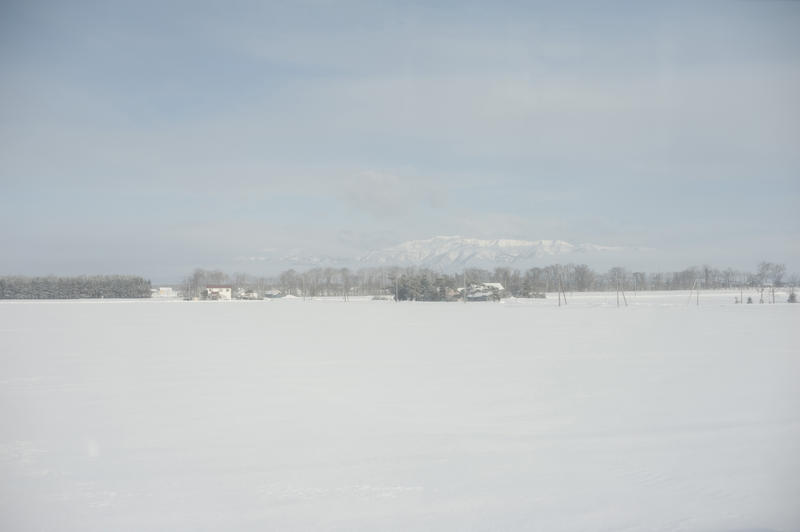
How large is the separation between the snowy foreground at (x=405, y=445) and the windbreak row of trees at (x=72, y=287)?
92675mm

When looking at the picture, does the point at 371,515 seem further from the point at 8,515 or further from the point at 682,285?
the point at 682,285

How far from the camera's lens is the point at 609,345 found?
1627 centimetres

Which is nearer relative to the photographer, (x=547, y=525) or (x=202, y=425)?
(x=547, y=525)

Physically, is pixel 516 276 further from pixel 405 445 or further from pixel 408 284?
pixel 405 445

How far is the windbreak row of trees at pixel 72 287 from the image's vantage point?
310 feet

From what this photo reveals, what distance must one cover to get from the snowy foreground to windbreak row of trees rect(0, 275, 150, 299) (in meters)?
92.7

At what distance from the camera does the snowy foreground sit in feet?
15.2

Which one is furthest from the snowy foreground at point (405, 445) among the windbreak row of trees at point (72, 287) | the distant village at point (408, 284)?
the windbreak row of trees at point (72, 287)

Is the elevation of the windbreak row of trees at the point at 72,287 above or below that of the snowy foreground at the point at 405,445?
above

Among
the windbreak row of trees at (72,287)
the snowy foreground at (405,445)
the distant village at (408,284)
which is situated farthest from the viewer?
the windbreak row of trees at (72,287)

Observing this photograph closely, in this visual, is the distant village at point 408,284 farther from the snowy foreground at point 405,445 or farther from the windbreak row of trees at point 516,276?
the snowy foreground at point 405,445

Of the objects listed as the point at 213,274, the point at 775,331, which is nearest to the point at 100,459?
the point at 775,331

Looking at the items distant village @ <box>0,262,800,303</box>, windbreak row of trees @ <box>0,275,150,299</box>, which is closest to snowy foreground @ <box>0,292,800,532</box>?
distant village @ <box>0,262,800,303</box>

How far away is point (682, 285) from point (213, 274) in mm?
107760
